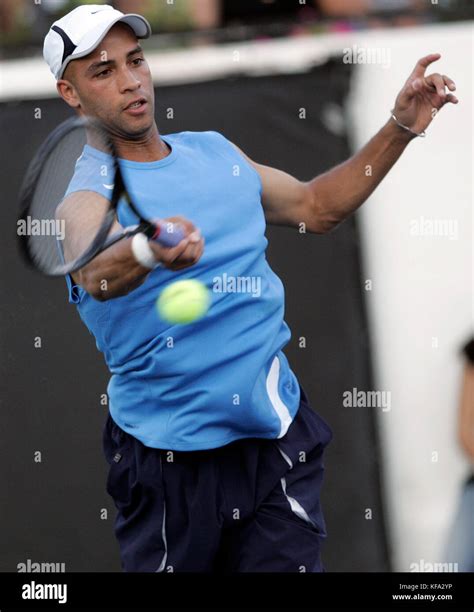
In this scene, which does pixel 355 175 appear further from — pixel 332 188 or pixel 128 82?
pixel 128 82

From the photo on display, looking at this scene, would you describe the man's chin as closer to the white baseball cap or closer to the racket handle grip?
the white baseball cap

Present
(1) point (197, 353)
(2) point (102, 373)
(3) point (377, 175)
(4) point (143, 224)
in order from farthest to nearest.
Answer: (2) point (102, 373)
(3) point (377, 175)
(1) point (197, 353)
(4) point (143, 224)

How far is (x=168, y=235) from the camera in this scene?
8.52 ft

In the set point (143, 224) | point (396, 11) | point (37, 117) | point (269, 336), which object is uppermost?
point (396, 11)

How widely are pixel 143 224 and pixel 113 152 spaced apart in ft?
0.76

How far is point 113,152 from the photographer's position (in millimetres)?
2893

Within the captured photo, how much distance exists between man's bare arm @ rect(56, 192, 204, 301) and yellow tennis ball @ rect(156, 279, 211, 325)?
91mm

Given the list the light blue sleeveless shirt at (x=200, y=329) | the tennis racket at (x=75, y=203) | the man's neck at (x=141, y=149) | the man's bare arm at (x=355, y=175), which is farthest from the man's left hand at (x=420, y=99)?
the tennis racket at (x=75, y=203)

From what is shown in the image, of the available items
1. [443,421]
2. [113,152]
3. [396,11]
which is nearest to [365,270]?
Answer: [443,421]

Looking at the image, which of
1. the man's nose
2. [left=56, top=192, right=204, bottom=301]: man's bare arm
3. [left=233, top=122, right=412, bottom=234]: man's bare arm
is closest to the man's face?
the man's nose

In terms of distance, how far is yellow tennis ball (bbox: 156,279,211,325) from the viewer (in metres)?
2.89

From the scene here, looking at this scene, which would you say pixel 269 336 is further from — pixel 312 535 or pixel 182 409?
pixel 312 535

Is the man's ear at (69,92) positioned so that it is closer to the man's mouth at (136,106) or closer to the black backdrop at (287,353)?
the man's mouth at (136,106)

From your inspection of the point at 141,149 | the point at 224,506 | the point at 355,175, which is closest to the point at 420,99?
the point at 355,175
